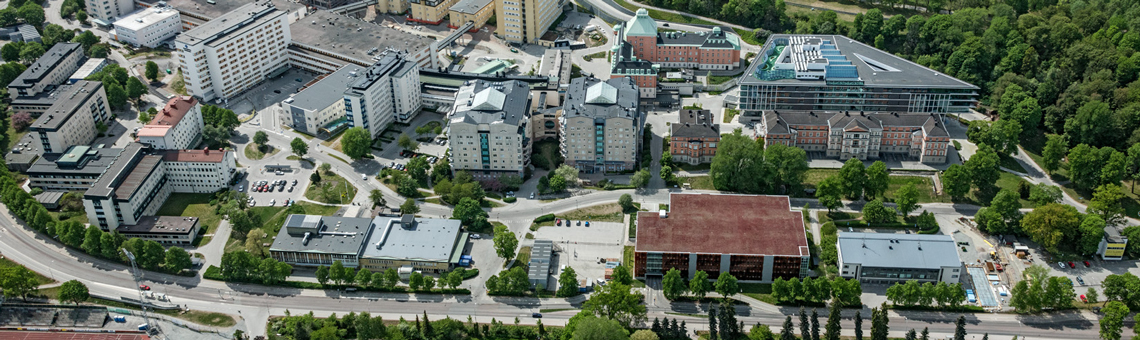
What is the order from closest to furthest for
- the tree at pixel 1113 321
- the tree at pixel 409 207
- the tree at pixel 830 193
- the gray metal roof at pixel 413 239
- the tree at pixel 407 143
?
the tree at pixel 1113 321, the gray metal roof at pixel 413 239, the tree at pixel 830 193, the tree at pixel 409 207, the tree at pixel 407 143

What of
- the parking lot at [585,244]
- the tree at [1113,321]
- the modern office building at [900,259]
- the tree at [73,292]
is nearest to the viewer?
the tree at [1113,321]

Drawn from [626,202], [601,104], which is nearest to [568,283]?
[626,202]

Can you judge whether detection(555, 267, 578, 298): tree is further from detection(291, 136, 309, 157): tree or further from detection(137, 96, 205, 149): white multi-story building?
detection(137, 96, 205, 149): white multi-story building

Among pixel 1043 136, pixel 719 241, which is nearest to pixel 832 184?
pixel 719 241

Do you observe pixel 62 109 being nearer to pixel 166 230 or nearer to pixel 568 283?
pixel 166 230

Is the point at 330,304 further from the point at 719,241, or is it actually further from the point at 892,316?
the point at 892,316

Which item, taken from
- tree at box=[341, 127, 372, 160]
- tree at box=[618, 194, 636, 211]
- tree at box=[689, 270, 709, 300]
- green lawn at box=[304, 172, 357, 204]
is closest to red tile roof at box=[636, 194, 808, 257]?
tree at box=[689, 270, 709, 300]

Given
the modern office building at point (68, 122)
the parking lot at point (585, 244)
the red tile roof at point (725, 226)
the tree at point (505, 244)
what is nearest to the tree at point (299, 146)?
the modern office building at point (68, 122)

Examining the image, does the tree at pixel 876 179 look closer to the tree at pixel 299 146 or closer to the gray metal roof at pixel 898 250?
the gray metal roof at pixel 898 250
